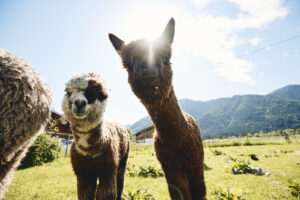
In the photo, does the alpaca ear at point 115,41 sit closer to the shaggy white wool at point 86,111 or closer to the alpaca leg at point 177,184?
the shaggy white wool at point 86,111

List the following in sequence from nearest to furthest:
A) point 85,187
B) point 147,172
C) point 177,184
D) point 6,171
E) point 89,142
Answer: point 6,171 → point 177,184 → point 89,142 → point 85,187 → point 147,172

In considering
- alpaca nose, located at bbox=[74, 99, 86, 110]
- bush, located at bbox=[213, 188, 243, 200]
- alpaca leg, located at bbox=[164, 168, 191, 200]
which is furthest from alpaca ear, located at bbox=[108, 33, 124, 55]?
bush, located at bbox=[213, 188, 243, 200]

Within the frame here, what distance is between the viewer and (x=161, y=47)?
6.17 ft

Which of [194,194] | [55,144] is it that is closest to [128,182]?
[194,194]

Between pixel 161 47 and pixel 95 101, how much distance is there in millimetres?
1447

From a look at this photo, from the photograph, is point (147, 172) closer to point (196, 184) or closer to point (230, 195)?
point (230, 195)

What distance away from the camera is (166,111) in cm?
217

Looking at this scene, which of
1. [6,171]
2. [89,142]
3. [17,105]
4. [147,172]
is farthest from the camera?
[147,172]

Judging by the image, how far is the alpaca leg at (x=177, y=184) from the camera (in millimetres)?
2244

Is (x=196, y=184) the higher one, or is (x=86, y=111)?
(x=86, y=111)

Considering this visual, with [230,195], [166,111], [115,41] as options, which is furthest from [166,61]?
[230,195]

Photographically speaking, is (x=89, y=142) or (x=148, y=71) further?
(x=89, y=142)

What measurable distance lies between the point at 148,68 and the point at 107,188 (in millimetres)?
2193


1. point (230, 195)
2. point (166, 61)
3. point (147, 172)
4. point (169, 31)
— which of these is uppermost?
point (169, 31)
